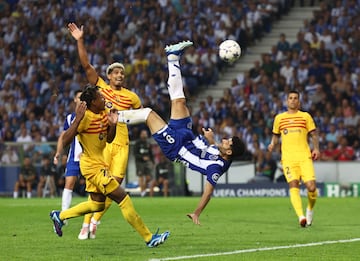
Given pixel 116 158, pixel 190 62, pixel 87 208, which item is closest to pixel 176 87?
pixel 116 158

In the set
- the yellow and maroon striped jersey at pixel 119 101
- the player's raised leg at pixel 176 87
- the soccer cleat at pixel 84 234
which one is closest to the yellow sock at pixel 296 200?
the player's raised leg at pixel 176 87

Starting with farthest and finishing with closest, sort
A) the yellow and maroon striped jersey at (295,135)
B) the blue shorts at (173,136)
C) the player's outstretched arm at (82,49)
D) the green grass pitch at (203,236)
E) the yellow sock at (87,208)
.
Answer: the yellow and maroon striped jersey at (295,135) < the blue shorts at (173,136) < the player's outstretched arm at (82,49) < the yellow sock at (87,208) < the green grass pitch at (203,236)

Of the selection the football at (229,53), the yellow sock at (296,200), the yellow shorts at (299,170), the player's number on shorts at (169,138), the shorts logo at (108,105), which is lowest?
the yellow sock at (296,200)

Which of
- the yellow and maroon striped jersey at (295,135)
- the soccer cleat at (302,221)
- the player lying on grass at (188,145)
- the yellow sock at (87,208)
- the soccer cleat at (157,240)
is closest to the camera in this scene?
the soccer cleat at (157,240)

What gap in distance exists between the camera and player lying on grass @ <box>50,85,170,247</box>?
13.6 meters

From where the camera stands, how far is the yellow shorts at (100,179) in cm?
1361

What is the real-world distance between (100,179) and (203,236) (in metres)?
2.85

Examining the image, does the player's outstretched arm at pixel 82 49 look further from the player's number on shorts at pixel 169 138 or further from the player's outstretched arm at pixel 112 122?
the player's outstretched arm at pixel 112 122

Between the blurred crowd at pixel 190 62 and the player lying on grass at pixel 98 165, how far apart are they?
1845cm

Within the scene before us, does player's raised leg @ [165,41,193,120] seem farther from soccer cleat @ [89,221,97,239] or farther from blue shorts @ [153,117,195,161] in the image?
soccer cleat @ [89,221,97,239]

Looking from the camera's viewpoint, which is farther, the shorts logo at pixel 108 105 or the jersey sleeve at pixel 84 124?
the shorts logo at pixel 108 105

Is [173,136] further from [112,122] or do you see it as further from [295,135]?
[295,135]

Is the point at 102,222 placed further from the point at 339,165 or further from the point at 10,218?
the point at 339,165

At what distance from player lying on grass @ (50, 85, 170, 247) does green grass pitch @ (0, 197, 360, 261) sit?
1.45ft
